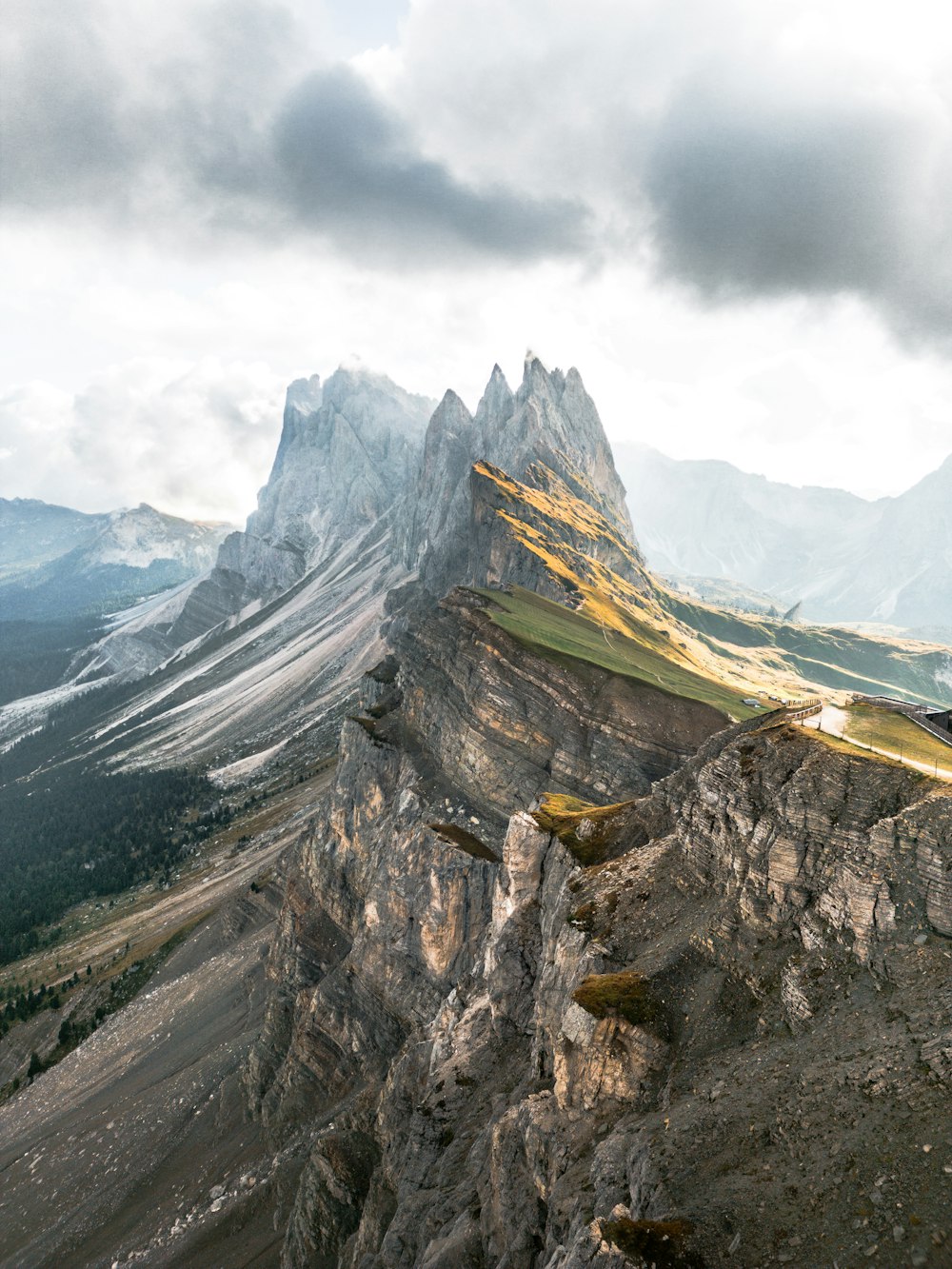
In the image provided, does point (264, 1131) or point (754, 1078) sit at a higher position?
point (754, 1078)

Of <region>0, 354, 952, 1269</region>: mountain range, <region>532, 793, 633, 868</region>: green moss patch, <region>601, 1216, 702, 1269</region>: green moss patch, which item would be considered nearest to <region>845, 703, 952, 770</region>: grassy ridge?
<region>0, 354, 952, 1269</region>: mountain range

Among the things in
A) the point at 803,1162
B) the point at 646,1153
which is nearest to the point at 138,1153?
the point at 646,1153

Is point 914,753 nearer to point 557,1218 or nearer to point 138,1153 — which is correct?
point 557,1218

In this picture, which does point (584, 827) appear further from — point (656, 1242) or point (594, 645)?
point (594, 645)

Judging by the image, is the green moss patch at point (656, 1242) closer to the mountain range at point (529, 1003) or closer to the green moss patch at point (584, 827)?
the mountain range at point (529, 1003)

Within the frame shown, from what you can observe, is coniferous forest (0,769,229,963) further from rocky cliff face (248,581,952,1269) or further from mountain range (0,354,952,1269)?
rocky cliff face (248,581,952,1269)

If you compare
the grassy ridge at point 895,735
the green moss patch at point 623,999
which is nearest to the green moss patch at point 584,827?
the green moss patch at point 623,999

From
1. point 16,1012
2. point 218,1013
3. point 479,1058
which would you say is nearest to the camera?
point 479,1058
